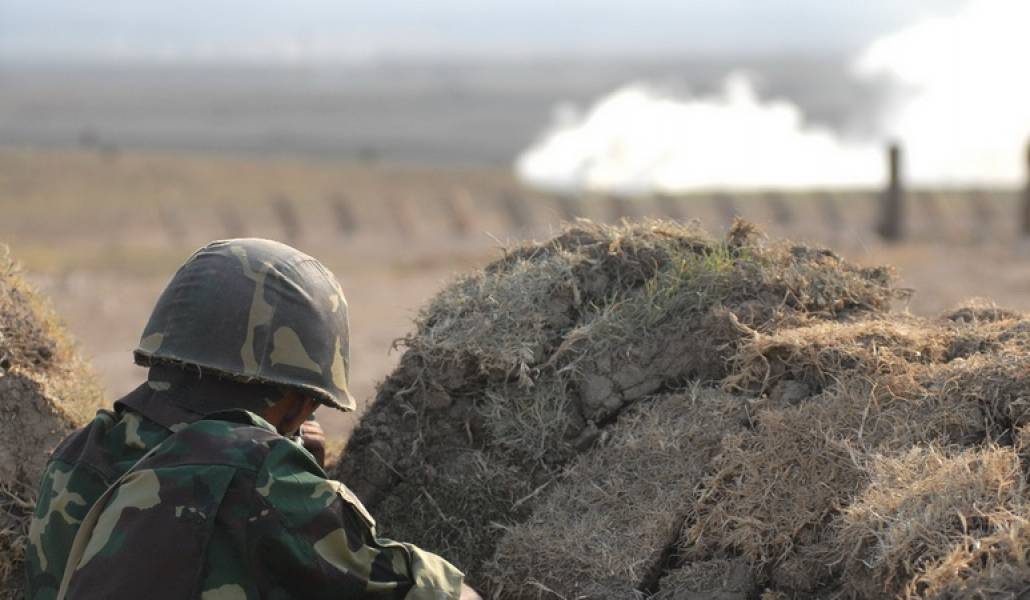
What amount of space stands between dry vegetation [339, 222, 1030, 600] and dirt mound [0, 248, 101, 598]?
3.51ft

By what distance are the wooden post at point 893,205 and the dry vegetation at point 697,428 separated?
54.9 feet

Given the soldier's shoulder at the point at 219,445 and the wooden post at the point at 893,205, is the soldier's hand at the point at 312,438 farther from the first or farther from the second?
the wooden post at the point at 893,205

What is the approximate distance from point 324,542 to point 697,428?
5.37 ft

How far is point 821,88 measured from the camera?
326ft

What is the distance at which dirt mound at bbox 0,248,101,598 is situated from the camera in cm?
441

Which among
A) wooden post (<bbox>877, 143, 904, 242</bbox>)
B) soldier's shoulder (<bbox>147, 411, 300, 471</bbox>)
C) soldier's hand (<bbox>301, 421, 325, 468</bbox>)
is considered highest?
soldier's shoulder (<bbox>147, 411, 300, 471</bbox>)

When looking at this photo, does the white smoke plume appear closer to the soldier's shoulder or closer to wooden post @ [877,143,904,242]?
wooden post @ [877,143,904,242]

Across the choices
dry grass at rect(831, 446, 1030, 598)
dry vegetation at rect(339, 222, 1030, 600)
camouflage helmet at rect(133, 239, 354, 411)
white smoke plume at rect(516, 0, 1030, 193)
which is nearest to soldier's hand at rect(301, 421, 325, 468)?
dry vegetation at rect(339, 222, 1030, 600)

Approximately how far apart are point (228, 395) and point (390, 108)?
93.6m

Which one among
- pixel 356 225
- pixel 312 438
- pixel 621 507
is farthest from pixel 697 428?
pixel 356 225

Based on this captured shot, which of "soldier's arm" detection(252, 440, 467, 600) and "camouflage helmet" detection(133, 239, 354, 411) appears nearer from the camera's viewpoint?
"soldier's arm" detection(252, 440, 467, 600)

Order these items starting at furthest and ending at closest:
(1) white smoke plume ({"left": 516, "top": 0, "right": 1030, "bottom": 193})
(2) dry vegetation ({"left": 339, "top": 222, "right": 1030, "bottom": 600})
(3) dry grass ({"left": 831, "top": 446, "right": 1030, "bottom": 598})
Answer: (1) white smoke plume ({"left": 516, "top": 0, "right": 1030, "bottom": 193}) < (2) dry vegetation ({"left": 339, "top": 222, "right": 1030, "bottom": 600}) < (3) dry grass ({"left": 831, "top": 446, "right": 1030, "bottom": 598})

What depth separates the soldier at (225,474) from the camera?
116 inches

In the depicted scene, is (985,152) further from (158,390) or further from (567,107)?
(567,107)
